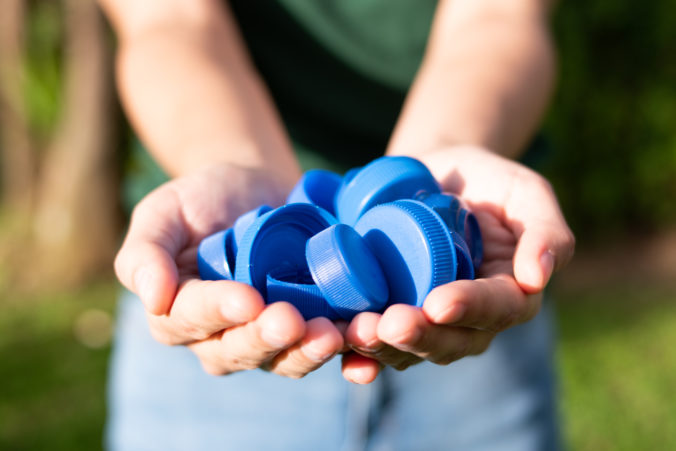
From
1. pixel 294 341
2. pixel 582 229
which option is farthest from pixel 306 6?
pixel 582 229

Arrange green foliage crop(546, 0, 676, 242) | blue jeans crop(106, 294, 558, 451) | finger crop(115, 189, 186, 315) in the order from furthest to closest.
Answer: green foliage crop(546, 0, 676, 242) → blue jeans crop(106, 294, 558, 451) → finger crop(115, 189, 186, 315)

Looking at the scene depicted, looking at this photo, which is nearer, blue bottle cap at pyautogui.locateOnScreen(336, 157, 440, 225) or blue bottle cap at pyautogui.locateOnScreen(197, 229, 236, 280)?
blue bottle cap at pyautogui.locateOnScreen(197, 229, 236, 280)

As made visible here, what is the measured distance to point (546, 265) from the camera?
138cm

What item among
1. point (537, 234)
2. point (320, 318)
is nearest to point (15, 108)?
point (320, 318)

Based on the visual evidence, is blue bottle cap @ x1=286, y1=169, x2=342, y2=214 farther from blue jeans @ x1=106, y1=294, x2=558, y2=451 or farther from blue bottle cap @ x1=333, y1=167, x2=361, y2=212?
blue jeans @ x1=106, y1=294, x2=558, y2=451

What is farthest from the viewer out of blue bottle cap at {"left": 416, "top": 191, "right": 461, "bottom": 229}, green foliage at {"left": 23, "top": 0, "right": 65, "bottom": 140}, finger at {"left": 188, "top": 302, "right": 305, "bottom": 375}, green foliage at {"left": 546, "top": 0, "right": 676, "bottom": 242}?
green foliage at {"left": 23, "top": 0, "right": 65, "bottom": 140}

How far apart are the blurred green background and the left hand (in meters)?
3.15

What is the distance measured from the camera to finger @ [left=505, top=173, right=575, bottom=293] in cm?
138

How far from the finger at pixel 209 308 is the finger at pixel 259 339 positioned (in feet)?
0.06

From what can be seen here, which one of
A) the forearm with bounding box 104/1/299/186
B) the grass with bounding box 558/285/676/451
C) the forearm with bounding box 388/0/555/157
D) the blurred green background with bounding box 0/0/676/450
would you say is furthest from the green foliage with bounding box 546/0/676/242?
the forearm with bounding box 104/1/299/186

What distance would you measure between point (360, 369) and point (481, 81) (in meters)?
1.02

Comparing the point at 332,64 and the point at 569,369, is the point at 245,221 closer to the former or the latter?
the point at 332,64

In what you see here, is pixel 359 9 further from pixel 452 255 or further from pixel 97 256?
pixel 97 256

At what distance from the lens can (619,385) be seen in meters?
4.37
